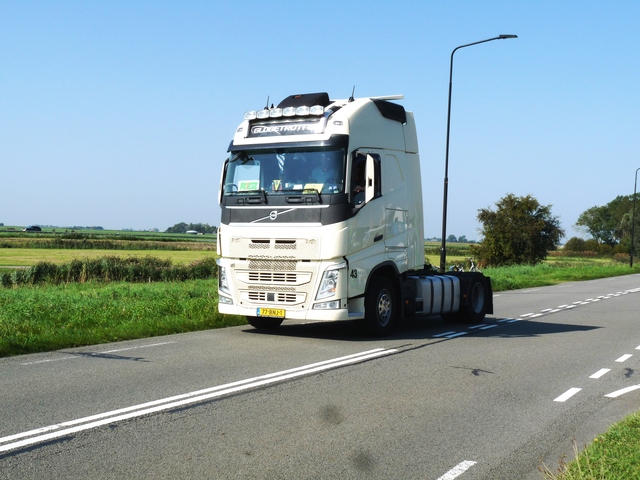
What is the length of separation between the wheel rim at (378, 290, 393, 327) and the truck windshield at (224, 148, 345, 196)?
224 cm

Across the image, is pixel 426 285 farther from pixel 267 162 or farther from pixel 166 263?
pixel 166 263

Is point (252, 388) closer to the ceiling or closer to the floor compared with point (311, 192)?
closer to the floor

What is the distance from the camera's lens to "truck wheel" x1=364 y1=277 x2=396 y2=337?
13.0 m

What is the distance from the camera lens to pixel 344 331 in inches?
569

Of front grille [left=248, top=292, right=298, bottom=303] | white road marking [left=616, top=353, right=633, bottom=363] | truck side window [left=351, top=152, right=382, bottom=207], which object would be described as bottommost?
white road marking [left=616, top=353, right=633, bottom=363]

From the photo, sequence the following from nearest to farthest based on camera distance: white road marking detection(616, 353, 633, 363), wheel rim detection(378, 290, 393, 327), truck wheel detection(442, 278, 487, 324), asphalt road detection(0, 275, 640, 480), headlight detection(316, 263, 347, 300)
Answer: asphalt road detection(0, 275, 640, 480)
white road marking detection(616, 353, 633, 363)
headlight detection(316, 263, 347, 300)
wheel rim detection(378, 290, 393, 327)
truck wheel detection(442, 278, 487, 324)

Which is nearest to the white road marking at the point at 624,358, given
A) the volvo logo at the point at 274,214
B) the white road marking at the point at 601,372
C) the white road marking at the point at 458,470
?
the white road marking at the point at 601,372

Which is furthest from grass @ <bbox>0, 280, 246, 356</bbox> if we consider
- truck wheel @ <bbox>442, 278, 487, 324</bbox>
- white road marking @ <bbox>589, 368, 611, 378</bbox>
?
white road marking @ <bbox>589, 368, 611, 378</bbox>

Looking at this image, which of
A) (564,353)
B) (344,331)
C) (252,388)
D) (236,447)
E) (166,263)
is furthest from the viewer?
(166,263)

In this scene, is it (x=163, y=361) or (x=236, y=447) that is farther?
(x=163, y=361)

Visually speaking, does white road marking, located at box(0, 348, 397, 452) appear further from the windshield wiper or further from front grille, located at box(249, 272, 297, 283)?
the windshield wiper

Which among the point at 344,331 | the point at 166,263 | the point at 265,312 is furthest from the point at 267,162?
the point at 166,263

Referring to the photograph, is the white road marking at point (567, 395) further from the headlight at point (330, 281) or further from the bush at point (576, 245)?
the bush at point (576, 245)

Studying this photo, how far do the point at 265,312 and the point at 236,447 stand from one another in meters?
6.87
